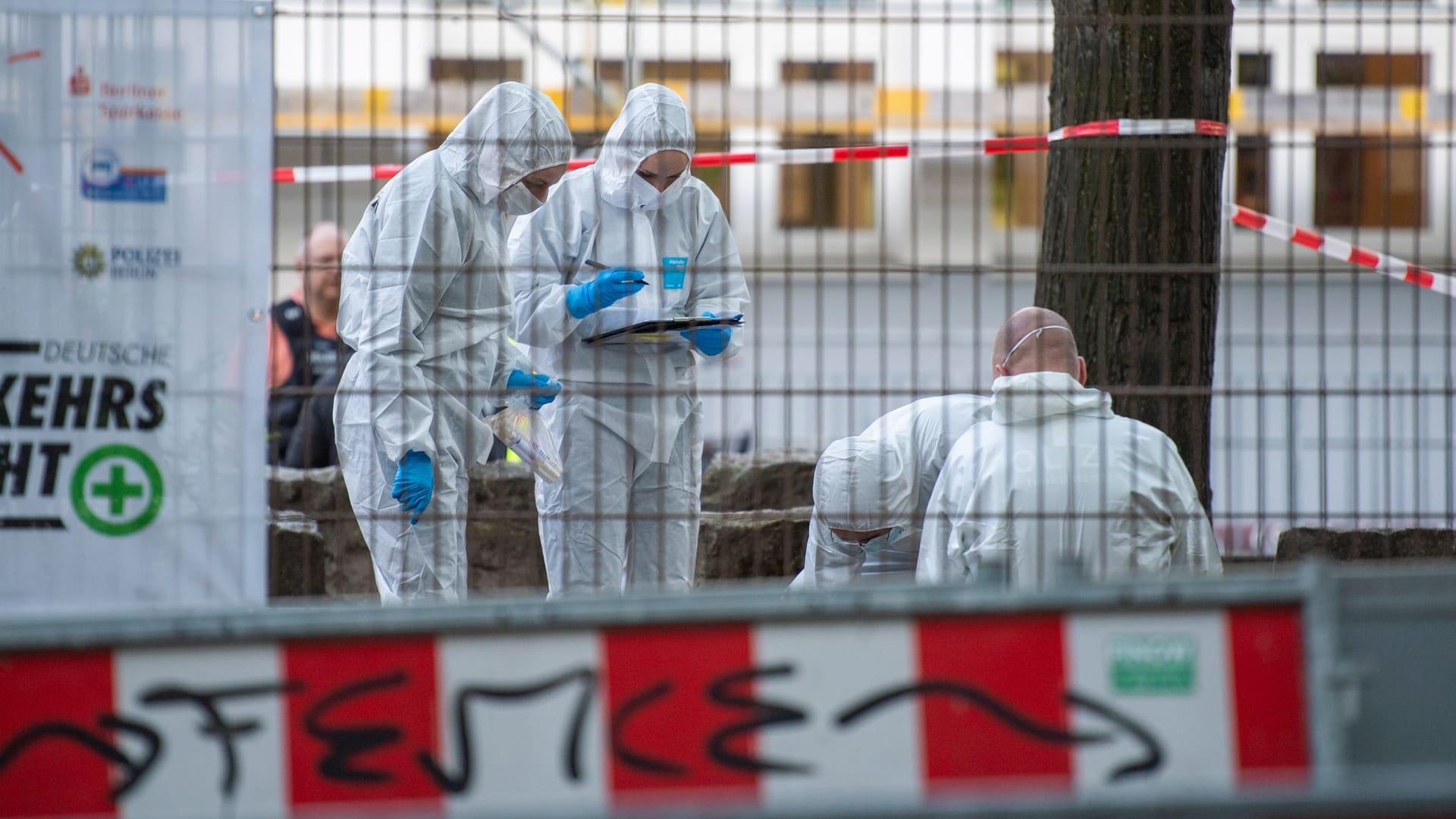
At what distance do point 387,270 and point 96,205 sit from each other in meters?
0.84

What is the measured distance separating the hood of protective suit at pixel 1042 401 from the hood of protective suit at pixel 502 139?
4.56 ft

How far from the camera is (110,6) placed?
142 inches

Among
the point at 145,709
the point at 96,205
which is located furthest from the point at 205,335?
the point at 145,709

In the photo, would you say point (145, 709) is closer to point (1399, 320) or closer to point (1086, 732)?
point (1086, 732)

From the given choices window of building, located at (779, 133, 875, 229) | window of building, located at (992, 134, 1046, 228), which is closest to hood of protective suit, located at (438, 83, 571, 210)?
window of building, located at (779, 133, 875, 229)

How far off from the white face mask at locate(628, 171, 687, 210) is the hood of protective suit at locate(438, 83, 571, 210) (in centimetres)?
34

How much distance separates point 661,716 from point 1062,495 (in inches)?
77.9

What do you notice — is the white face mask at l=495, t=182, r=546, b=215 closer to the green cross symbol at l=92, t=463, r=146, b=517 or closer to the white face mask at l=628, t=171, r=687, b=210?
the white face mask at l=628, t=171, r=687, b=210

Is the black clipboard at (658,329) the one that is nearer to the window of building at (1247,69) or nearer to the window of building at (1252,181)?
the window of building at (1252,181)

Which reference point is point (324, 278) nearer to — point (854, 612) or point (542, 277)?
point (542, 277)

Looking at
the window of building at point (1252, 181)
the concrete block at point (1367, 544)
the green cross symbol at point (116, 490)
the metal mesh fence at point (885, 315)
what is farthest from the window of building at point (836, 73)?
the green cross symbol at point (116, 490)

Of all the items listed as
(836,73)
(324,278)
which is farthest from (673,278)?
(836,73)

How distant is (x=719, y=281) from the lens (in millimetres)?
5086

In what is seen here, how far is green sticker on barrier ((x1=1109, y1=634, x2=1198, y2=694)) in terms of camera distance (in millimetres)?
2367
